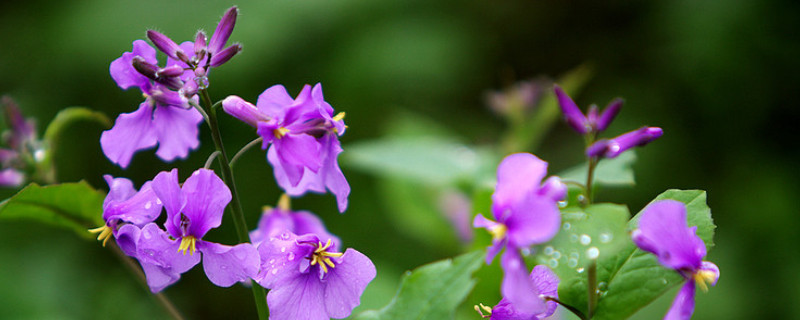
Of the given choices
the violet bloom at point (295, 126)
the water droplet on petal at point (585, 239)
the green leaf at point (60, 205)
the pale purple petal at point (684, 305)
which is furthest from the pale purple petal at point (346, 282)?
the green leaf at point (60, 205)

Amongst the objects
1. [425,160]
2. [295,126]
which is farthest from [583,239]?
[425,160]

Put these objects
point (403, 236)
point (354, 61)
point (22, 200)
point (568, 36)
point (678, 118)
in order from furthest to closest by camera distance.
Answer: point (568, 36), point (354, 61), point (678, 118), point (403, 236), point (22, 200)

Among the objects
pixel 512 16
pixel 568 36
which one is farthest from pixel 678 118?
pixel 512 16

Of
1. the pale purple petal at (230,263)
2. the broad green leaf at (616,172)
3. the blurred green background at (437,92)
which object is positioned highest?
the pale purple petal at (230,263)

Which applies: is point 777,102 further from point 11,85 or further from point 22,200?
point 11,85

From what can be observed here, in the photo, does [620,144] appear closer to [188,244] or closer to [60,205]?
[188,244]

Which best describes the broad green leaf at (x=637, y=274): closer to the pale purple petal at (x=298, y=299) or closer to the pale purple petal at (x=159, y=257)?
the pale purple petal at (x=298, y=299)
